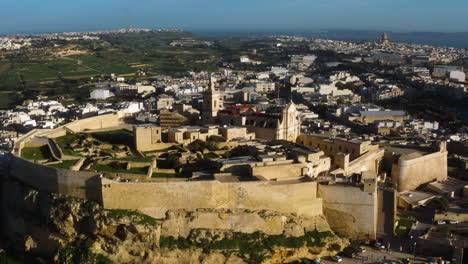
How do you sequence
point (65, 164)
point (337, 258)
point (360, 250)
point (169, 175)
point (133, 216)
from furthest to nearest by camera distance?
point (65, 164) → point (169, 175) → point (360, 250) → point (337, 258) → point (133, 216)

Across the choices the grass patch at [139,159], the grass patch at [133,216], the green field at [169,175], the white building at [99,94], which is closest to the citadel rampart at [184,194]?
the grass patch at [133,216]

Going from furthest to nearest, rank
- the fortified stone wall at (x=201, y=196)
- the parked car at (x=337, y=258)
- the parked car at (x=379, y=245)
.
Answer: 1. the parked car at (x=379, y=245)
2. the parked car at (x=337, y=258)
3. the fortified stone wall at (x=201, y=196)

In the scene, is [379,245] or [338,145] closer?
[379,245]

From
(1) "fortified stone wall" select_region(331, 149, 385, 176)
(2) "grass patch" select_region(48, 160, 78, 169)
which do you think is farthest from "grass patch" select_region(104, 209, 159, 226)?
(1) "fortified stone wall" select_region(331, 149, 385, 176)

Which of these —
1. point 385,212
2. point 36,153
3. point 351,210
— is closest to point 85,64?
point 36,153

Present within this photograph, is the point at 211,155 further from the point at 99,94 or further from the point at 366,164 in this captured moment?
the point at 99,94

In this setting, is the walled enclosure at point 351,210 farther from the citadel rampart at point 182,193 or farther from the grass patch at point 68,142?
the grass patch at point 68,142

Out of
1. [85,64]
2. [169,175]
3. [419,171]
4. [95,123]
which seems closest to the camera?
[169,175]

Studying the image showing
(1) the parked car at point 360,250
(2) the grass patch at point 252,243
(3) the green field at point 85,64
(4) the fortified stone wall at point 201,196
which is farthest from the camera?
(3) the green field at point 85,64
